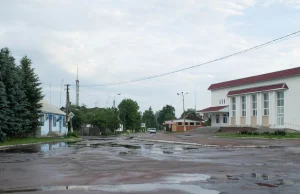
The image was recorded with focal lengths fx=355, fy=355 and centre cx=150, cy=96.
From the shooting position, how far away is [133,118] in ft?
427

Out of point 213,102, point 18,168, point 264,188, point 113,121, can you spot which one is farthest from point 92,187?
point 113,121

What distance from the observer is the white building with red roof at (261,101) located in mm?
56359

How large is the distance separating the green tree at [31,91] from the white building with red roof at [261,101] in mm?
37734

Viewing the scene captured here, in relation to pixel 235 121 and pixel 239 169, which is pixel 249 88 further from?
pixel 239 169

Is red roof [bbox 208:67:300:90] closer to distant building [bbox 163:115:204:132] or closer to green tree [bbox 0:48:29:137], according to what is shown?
distant building [bbox 163:115:204:132]

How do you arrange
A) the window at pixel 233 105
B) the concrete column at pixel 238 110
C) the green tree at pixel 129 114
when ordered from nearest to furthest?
1. the concrete column at pixel 238 110
2. the window at pixel 233 105
3. the green tree at pixel 129 114

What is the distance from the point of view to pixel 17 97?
37281mm

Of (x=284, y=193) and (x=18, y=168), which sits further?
(x=18, y=168)

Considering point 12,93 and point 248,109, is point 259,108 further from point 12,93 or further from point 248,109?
point 12,93

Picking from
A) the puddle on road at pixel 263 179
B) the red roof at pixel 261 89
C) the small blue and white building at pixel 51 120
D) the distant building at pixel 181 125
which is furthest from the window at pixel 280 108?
the puddle on road at pixel 263 179

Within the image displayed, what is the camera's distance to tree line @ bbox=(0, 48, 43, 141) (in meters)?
33.0

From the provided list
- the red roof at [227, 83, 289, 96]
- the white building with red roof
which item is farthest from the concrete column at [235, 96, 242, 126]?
the red roof at [227, 83, 289, 96]

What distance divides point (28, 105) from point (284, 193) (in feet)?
119

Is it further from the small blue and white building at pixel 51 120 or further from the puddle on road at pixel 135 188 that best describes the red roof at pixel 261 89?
the puddle on road at pixel 135 188
